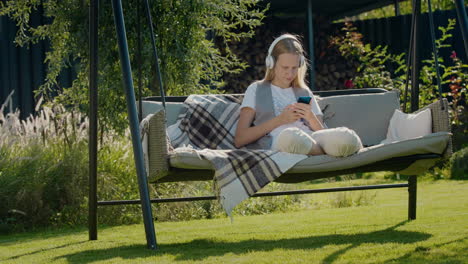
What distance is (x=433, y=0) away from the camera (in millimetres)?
14969

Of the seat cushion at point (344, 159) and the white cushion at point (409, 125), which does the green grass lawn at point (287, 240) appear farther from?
the white cushion at point (409, 125)

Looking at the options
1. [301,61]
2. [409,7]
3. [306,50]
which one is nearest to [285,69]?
[301,61]

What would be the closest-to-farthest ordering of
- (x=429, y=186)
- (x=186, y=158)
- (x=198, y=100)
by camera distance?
(x=186, y=158) < (x=198, y=100) < (x=429, y=186)

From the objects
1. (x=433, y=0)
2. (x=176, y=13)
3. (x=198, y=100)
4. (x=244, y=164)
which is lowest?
(x=244, y=164)

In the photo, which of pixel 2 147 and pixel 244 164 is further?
pixel 2 147

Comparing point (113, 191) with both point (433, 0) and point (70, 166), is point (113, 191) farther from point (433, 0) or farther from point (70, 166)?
point (433, 0)

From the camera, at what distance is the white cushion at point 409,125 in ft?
13.1

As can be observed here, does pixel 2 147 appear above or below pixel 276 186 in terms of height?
above

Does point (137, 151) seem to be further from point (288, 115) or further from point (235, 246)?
point (288, 115)

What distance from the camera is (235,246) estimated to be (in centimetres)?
382

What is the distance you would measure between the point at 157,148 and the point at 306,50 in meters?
7.75

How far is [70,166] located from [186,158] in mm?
2160

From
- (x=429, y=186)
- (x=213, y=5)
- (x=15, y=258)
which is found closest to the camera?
(x=15, y=258)

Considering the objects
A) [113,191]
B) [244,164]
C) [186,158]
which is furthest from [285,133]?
[113,191]
